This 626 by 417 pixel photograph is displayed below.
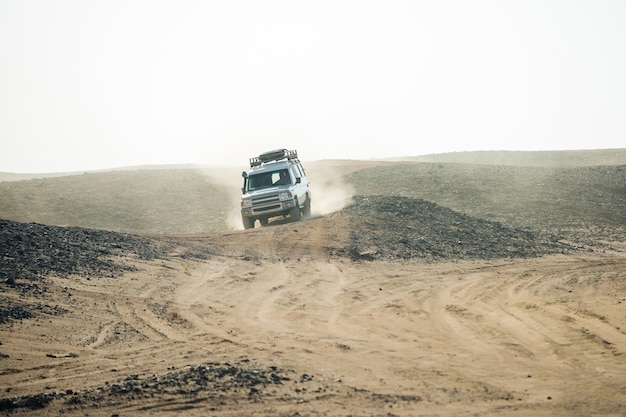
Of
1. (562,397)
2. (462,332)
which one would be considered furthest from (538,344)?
(562,397)

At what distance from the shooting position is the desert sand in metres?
7.09

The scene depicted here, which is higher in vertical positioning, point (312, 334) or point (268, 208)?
point (268, 208)

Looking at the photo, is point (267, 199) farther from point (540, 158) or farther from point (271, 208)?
point (540, 158)

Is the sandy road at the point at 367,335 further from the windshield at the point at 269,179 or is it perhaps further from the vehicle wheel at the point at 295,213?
the windshield at the point at 269,179

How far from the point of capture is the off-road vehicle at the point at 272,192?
25000 mm

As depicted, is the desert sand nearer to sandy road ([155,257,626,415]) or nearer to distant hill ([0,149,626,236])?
sandy road ([155,257,626,415])

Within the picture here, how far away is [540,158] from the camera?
61.6m

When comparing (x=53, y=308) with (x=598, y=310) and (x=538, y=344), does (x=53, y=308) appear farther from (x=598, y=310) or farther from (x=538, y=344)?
(x=598, y=310)

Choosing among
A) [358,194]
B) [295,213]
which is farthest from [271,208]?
[358,194]

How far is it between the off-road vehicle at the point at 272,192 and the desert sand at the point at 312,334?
568 centimetres

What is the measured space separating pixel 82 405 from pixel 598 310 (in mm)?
8951

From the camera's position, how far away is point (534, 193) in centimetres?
3334

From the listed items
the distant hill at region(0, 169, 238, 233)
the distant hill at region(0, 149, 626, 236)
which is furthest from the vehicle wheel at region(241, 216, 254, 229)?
the distant hill at region(0, 169, 238, 233)

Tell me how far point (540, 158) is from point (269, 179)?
43.2m
